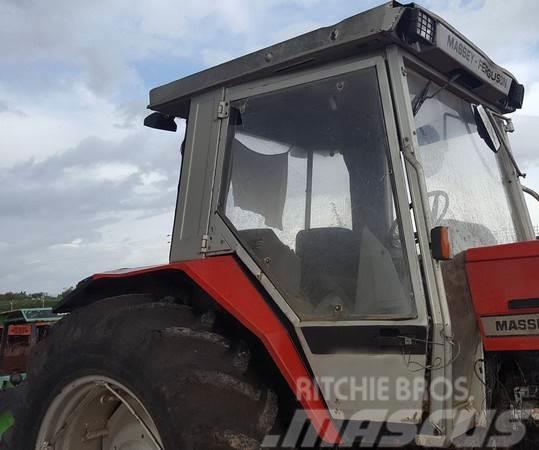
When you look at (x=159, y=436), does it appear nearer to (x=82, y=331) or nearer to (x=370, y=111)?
(x=82, y=331)

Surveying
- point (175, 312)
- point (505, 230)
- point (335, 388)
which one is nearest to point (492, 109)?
point (505, 230)

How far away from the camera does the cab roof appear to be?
268cm

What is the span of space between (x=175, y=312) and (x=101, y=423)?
0.97 meters

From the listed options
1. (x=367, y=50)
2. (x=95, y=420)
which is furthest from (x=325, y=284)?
(x=95, y=420)

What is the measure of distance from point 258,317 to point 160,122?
1.72 meters

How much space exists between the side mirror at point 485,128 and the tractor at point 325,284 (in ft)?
0.08

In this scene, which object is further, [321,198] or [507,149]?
[507,149]

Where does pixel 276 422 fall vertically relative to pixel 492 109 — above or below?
below

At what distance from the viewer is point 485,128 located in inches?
137

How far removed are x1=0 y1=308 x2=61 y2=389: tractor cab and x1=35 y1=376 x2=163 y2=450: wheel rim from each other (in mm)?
2986

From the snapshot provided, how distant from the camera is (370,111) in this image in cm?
281

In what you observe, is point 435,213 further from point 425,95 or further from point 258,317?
point 258,317

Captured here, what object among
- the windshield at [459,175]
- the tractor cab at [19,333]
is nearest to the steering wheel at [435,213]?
the windshield at [459,175]

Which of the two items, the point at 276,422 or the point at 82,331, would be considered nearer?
the point at 276,422
